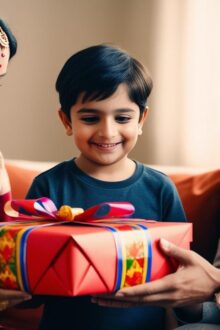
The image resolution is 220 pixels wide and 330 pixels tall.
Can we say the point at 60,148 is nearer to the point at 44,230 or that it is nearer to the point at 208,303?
the point at 208,303

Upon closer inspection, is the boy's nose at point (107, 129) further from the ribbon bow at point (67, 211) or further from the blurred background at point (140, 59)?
the blurred background at point (140, 59)

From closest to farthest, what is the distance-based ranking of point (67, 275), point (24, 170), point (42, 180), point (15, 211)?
point (67, 275), point (15, 211), point (42, 180), point (24, 170)

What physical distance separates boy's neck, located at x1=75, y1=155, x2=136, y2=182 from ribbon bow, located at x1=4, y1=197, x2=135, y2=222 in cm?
12

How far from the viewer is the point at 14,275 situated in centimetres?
Answer: 81

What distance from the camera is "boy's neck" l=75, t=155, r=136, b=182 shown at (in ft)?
3.40

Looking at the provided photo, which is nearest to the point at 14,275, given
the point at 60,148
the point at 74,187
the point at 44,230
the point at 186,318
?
the point at 44,230

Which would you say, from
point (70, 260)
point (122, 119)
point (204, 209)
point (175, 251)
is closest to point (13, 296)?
point (70, 260)

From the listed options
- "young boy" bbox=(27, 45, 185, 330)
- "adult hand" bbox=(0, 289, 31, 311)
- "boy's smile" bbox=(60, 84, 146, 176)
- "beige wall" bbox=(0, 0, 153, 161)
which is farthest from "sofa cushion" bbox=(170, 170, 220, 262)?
"beige wall" bbox=(0, 0, 153, 161)

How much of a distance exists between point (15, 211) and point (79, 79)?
0.81ft

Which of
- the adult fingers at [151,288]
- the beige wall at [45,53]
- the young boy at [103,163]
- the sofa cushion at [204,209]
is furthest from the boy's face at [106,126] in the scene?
the beige wall at [45,53]

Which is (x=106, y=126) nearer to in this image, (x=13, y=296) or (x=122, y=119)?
(x=122, y=119)

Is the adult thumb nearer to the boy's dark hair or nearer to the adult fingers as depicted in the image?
the adult fingers

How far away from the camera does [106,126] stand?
957 mm

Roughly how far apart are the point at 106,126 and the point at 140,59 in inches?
46.8
